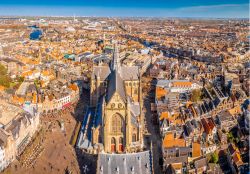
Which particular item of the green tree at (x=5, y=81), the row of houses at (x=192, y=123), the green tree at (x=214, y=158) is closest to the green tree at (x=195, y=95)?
the row of houses at (x=192, y=123)

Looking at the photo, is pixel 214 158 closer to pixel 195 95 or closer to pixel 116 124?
pixel 116 124

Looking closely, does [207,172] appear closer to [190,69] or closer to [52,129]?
[52,129]

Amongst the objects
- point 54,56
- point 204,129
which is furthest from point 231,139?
point 54,56

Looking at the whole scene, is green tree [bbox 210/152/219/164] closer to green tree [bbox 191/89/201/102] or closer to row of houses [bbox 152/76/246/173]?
row of houses [bbox 152/76/246/173]

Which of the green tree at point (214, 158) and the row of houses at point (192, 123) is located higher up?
the row of houses at point (192, 123)

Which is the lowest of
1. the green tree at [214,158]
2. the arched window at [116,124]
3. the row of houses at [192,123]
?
the green tree at [214,158]

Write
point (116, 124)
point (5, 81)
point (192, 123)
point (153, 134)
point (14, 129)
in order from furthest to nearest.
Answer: point (5, 81)
point (192, 123)
point (153, 134)
point (14, 129)
point (116, 124)

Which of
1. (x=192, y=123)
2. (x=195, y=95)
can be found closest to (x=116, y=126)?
(x=192, y=123)

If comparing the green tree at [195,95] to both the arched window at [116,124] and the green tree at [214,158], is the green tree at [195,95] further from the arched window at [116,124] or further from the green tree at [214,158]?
the arched window at [116,124]
